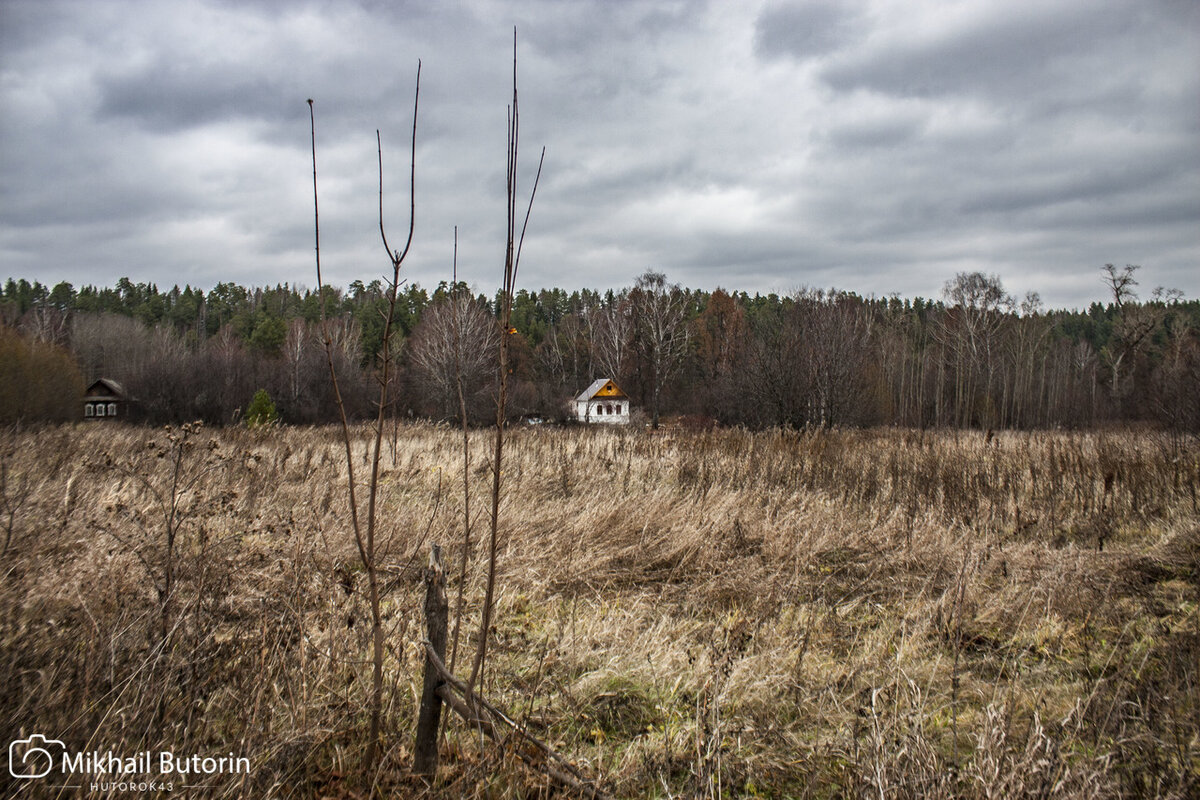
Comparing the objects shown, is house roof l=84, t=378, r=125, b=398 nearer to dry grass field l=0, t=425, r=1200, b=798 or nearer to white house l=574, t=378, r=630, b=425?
white house l=574, t=378, r=630, b=425

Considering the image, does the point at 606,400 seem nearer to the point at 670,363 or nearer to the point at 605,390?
the point at 605,390

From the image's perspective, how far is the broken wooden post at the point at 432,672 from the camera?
5.87 ft

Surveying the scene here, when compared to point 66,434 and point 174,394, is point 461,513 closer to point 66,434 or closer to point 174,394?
point 66,434

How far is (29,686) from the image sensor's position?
1.94 metres

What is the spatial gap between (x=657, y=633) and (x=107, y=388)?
122ft

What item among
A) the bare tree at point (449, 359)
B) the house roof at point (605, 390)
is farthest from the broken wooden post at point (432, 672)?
the house roof at point (605, 390)

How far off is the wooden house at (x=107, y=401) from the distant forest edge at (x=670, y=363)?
875 mm

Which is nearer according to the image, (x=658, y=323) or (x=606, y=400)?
(x=658, y=323)

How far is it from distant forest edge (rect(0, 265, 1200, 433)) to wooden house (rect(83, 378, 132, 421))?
875mm

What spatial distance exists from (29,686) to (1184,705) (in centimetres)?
412

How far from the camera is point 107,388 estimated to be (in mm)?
31297

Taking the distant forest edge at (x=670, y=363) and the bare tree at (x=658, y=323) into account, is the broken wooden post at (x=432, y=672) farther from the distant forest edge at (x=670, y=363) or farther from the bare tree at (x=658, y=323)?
the bare tree at (x=658, y=323)

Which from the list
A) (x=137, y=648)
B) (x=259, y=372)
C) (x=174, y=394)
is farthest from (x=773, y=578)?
(x=259, y=372)

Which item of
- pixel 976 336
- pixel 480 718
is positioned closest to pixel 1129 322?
pixel 976 336
